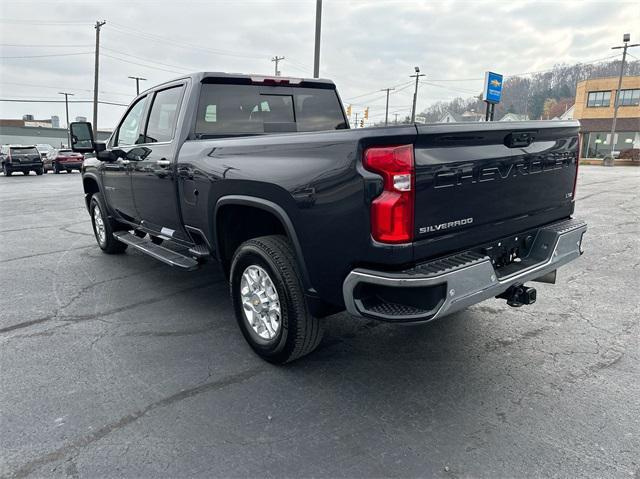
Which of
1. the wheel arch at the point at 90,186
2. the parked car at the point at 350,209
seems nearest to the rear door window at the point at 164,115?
the parked car at the point at 350,209

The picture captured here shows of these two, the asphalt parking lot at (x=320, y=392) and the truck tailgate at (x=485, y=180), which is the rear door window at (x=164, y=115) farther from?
the truck tailgate at (x=485, y=180)

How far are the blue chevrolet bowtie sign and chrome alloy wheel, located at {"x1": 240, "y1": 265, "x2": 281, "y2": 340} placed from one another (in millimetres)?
18973

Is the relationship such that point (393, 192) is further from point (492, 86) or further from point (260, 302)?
point (492, 86)

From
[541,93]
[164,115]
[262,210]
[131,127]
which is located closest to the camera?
[262,210]

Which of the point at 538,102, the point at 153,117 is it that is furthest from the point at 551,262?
the point at 538,102

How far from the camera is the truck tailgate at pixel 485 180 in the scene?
2.56m

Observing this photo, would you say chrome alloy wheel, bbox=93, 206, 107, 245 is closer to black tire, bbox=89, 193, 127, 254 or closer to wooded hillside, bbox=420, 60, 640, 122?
black tire, bbox=89, 193, 127, 254

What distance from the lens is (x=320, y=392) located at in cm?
303

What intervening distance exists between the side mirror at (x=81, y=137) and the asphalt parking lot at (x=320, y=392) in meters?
1.82

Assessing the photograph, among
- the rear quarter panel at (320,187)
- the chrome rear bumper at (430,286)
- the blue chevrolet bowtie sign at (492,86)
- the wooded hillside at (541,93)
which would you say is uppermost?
the wooded hillside at (541,93)

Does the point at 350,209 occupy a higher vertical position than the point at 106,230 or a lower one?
higher

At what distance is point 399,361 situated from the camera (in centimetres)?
342

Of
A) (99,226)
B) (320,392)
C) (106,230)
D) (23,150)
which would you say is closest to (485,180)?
(320,392)

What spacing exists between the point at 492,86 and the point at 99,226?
64.2 feet
